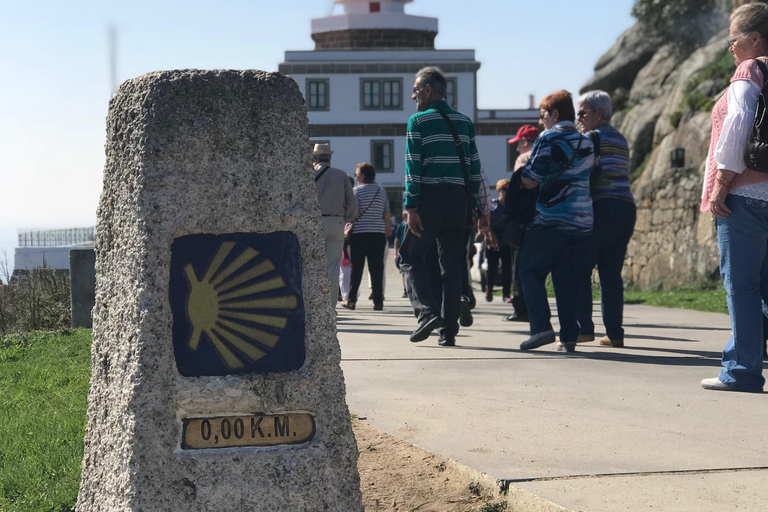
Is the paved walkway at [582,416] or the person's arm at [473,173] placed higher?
the person's arm at [473,173]

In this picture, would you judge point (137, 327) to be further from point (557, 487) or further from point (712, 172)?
point (712, 172)

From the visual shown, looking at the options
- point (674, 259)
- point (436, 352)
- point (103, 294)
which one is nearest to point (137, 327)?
point (103, 294)

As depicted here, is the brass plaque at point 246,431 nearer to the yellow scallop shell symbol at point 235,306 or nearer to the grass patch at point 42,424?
the yellow scallop shell symbol at point 235,306

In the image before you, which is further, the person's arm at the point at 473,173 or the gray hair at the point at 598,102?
the gray hair at the point at 598,102

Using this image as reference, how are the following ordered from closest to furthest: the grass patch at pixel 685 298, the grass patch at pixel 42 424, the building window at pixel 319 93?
the grass patch at pixel 42 424 < the grass patch at pixel 685 298 < the building window at pixel 319 93

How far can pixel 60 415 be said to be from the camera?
4828 millimetres

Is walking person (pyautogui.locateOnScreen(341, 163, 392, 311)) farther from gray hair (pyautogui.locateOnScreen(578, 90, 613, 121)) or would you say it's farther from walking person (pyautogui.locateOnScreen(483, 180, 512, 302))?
gray hair (pyautogui.locateOnScreen(578, 90, 613, 121))

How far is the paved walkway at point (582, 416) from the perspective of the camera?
330cm

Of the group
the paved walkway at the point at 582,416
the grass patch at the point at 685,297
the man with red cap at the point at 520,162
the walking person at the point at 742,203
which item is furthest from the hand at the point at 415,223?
the grass patch at the point at 685,297

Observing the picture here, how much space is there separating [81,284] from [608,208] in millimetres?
5203

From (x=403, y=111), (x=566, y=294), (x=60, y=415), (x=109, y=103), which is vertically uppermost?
(x=403, y=111)

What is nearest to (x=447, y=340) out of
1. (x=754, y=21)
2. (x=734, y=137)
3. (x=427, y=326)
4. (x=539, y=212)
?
(x=427, y=326)

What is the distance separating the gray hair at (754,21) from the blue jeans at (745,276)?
0.90 m

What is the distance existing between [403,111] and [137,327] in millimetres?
49153
